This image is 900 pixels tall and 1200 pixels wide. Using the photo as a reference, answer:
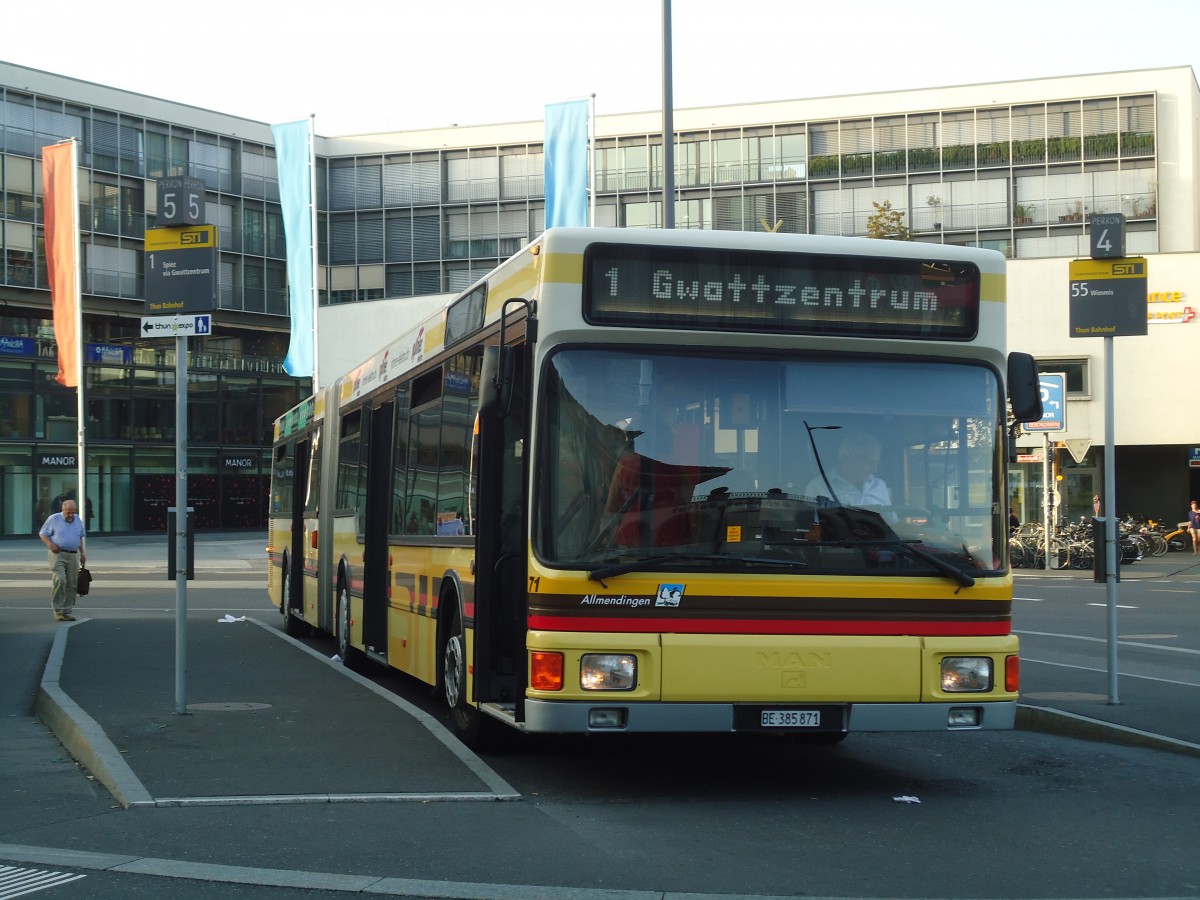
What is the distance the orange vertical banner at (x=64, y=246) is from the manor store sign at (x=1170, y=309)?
3071cm

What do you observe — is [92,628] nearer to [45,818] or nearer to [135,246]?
[45,818]

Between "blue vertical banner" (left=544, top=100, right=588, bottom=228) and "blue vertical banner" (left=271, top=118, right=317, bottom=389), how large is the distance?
10.8 metres

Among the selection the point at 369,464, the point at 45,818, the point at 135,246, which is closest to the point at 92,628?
the point at 369,464

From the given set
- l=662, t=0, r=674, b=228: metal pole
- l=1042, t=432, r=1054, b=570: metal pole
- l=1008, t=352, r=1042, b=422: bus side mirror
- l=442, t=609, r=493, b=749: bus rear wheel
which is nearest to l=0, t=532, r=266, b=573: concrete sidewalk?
l=1042, t=432, r=1054, b=570: metal pole

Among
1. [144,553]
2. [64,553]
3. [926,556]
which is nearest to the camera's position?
[926,556]

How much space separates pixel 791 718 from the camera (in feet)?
26.3

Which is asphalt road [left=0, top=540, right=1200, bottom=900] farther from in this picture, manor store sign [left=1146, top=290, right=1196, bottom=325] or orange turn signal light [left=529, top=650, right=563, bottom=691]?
manor store sign [left=1146, top=290, right=1196, bottom=325]

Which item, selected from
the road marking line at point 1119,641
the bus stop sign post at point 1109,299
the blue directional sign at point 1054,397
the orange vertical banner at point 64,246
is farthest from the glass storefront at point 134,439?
the bus stop sign post at point 1109,299

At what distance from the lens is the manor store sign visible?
145 feet

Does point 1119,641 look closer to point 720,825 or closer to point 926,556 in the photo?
point 926,556

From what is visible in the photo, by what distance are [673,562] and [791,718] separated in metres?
1.03

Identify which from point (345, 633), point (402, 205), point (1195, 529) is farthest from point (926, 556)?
point (402, 205)

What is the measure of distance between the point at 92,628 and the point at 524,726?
13.5 meters

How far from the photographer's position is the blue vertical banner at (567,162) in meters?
36.6
